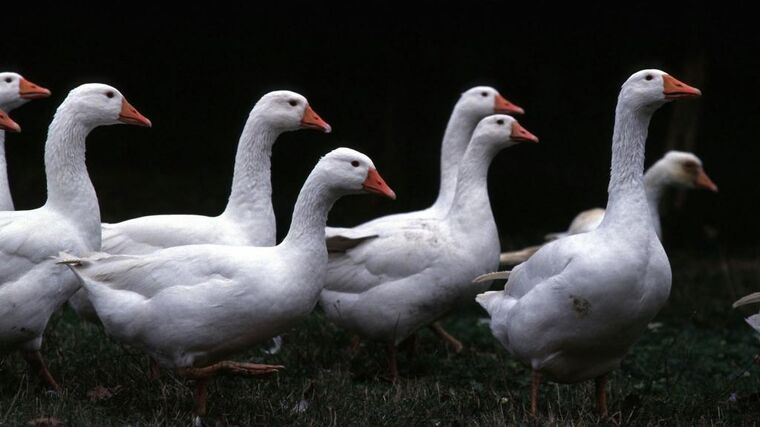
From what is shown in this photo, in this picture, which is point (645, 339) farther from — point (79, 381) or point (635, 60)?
point (635, 60)

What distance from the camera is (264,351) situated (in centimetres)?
693

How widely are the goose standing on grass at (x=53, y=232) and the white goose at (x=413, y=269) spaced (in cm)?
161

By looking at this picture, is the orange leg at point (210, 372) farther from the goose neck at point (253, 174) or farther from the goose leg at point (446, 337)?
the goose leg at point (446, 337)

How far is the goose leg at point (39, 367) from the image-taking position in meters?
5.80

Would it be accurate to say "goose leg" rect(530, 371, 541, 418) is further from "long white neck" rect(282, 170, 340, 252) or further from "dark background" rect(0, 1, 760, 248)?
"dark background" rect(0, 1, 760, 248)

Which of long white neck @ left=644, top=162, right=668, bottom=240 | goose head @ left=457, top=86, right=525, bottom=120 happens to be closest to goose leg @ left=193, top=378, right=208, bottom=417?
goose head @ left=457, top=86, right=525, bottom=120

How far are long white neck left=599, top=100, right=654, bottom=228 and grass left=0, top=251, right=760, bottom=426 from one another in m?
0.82

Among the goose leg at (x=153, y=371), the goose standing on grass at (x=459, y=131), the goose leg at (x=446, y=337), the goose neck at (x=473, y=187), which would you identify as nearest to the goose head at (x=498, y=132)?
the goose neck at (x=473, y=187)

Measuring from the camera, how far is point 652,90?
5613 mm

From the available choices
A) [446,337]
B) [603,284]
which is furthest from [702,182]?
[603,284]

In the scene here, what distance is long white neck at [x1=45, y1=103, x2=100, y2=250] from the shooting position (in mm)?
5824

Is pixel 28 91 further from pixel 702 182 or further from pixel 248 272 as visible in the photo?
pixel 702 182

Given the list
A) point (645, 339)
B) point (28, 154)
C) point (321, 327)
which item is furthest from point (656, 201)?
point (28, 154)

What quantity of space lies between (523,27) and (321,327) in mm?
5305
